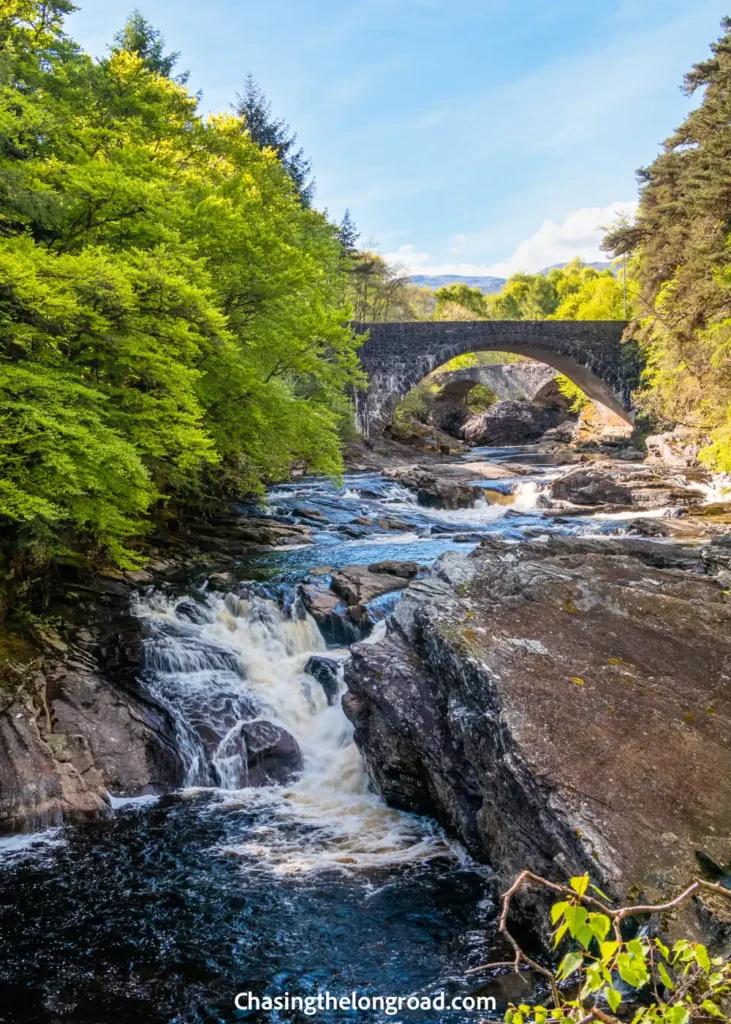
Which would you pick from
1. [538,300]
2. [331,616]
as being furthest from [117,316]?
[538,300]

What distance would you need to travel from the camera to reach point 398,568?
508 inches

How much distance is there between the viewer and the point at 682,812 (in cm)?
516

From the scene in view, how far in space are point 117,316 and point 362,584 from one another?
584 centimetres

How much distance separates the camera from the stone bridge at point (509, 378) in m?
53.5

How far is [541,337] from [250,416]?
2934 centimetres

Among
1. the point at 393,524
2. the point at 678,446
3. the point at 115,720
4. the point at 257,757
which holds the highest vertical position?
the point at 678,446

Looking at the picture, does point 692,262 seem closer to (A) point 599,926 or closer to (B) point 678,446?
(B) point 678,446

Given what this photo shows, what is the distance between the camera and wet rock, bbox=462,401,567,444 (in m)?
49.9

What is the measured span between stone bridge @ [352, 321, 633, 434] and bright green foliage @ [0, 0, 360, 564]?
21.6 metres

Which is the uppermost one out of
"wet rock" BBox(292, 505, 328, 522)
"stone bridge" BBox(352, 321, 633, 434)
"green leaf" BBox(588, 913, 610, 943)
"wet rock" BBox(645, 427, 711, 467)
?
"stone bridge" BBox(352, 321, 633, 434)

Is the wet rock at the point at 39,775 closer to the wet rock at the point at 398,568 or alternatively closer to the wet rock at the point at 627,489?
the wet rock at the point at 398,568

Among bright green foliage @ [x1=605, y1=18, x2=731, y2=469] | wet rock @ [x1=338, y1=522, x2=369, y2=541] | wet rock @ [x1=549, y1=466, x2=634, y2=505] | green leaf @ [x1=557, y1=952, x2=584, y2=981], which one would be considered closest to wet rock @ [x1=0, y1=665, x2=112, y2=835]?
green leaf @ [x1=557, y1=952, x2=584, y2=981]

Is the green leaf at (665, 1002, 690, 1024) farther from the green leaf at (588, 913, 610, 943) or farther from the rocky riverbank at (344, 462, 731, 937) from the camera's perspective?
the rocky riverbank at (344, 462, 731, 937)

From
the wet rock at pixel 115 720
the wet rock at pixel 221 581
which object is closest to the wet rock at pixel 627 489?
the wet rock at pixel 221 581
